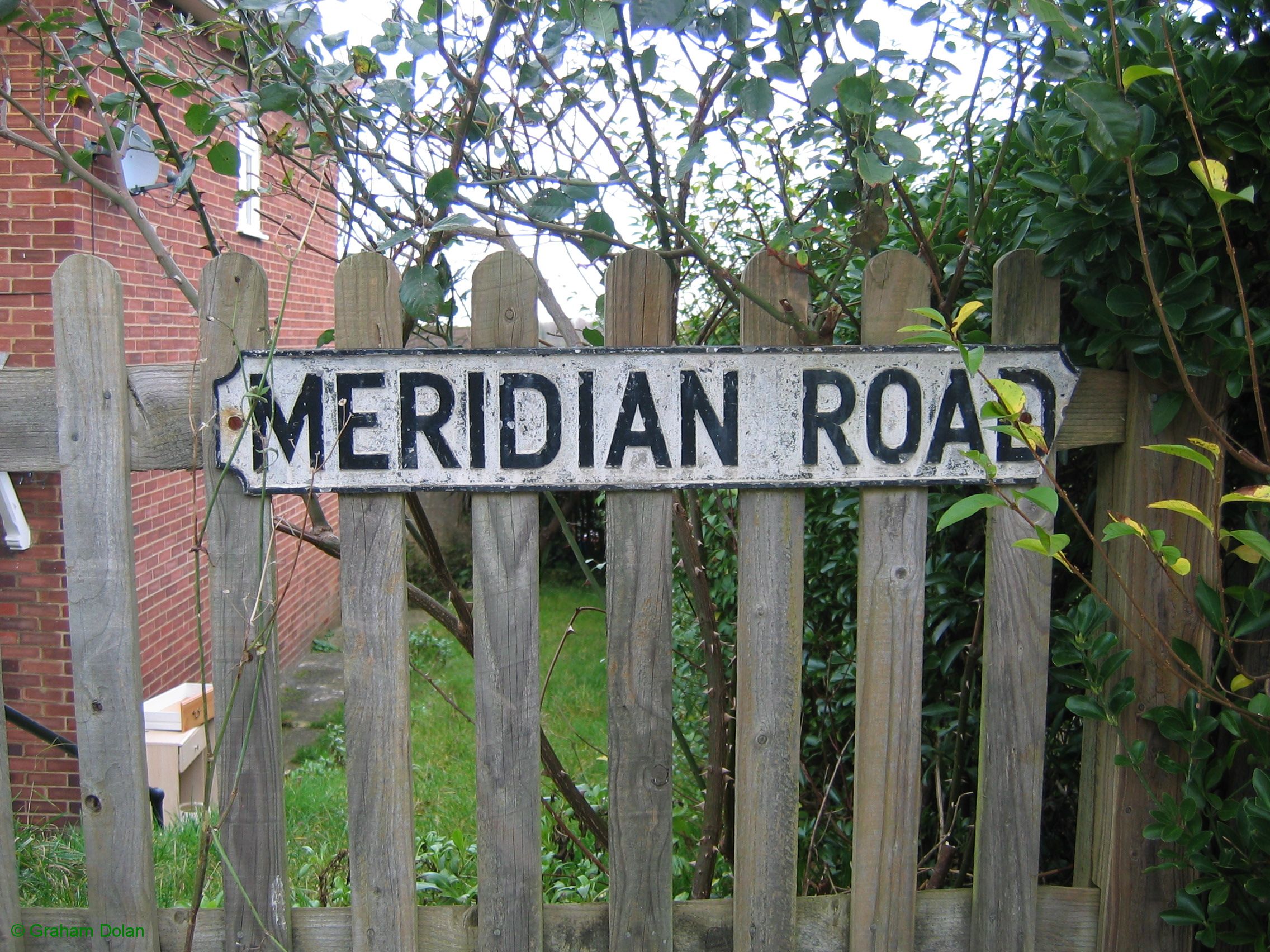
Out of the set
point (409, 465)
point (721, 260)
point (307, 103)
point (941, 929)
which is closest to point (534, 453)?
point (409, 465)

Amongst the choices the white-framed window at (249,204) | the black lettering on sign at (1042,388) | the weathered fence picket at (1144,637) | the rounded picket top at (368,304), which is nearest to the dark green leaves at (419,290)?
the rounded picket top at (368,304)

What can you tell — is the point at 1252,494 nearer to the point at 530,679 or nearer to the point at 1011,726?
the point at 1011,726

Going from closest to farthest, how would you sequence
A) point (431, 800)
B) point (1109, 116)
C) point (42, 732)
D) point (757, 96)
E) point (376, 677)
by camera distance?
point (1109, 116) → point (757, 96) → point (376, 677) → point (42, 732) → point (431, 800)

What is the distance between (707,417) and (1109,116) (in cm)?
73

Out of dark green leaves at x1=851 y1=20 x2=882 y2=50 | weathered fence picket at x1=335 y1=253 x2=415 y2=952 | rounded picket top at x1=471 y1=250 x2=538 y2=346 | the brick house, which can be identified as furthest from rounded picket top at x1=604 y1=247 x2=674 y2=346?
the brick house

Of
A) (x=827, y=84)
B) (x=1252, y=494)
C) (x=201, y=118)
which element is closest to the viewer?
(x=1252, y=494)

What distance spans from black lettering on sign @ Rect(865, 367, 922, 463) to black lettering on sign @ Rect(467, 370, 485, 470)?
65 centimetres

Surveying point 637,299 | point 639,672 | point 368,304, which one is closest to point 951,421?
point 637,299

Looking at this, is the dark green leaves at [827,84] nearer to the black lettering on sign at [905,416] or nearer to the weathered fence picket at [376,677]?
the black lettering on sign at [905,416]

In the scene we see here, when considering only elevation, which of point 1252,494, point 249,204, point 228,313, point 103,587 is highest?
point 249,204

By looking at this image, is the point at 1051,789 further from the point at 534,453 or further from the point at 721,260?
the point at 721,260

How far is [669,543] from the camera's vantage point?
1.69m

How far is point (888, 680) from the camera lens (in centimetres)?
175

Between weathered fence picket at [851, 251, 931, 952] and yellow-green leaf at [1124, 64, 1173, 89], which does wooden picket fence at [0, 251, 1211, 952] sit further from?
yellow-green leaf at [1124, 64, 1173, 89]
